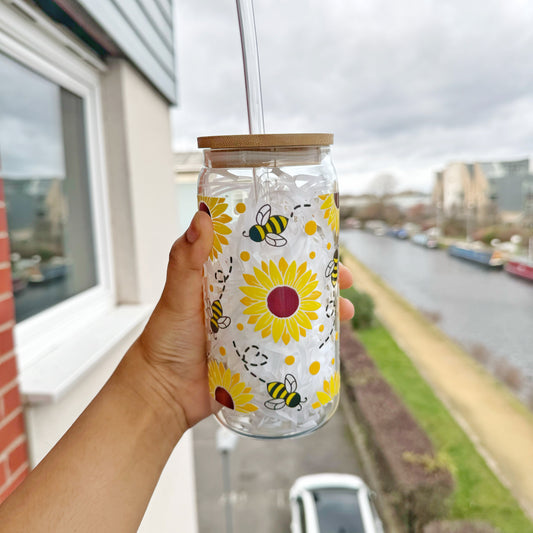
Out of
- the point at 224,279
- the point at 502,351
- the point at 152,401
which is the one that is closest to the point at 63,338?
the point at 152,401

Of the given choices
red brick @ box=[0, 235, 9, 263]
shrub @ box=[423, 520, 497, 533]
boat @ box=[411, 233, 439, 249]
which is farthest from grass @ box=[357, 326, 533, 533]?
red brick @ box=[0, 235, 9, 263]

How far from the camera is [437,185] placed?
2332 mm

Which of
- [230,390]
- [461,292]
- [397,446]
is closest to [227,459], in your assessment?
[397,446]

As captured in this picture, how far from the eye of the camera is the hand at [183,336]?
Result: 1.80ft

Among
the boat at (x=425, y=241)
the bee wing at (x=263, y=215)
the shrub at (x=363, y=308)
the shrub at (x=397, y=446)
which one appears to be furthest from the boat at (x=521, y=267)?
the bee wing at (x=263, y=215)

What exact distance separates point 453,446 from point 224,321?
2.70 meters

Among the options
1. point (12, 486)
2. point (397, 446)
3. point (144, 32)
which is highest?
point (144, 32)

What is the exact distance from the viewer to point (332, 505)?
9.91 ft

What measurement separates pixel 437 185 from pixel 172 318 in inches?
79.3

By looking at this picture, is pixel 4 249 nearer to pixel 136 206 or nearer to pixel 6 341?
pixel 6 341

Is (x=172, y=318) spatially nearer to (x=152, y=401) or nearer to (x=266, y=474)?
(x=152, y=401)

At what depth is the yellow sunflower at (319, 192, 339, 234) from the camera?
1.60 ft

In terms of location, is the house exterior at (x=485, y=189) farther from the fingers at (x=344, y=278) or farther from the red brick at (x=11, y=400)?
the red brick at (x=11, y=400)

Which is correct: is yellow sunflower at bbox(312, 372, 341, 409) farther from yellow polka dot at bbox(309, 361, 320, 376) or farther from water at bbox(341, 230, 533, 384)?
water at bbox(341, 230, 533, 384)
